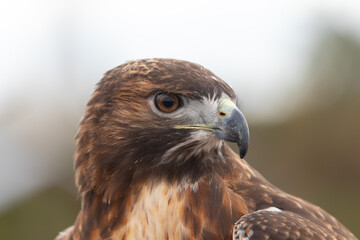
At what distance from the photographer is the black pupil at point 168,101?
3505 mm

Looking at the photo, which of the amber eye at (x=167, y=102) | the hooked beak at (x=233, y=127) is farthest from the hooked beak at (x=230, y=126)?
the amber eye at (x=167, y=102)

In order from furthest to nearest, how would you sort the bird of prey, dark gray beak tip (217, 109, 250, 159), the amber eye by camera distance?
the amber eye
the bird of prey
dark gray beak tip (217, 109, 250, 159)

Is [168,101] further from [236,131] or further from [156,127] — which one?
[236,131]

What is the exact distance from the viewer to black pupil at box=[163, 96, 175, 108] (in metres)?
3.51

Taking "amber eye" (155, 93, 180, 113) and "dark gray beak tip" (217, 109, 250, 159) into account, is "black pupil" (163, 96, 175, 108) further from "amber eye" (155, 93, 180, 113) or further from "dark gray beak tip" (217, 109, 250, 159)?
"dark gray beak tip" (217, 109, 250, 159)

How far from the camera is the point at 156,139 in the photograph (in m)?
3.55

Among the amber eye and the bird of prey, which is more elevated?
the amber eye

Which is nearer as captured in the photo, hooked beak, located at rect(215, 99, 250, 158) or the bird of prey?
hooked beak, located at rect(215, 99, 250, 158)

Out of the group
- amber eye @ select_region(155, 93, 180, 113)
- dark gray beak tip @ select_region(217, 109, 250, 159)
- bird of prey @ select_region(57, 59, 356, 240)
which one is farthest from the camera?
amber eye @ select_region(155, 93, 180, 113)

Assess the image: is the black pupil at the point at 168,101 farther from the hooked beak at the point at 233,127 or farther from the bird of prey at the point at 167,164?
the hooked beak at the point at 233,127

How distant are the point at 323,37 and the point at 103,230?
14.7m

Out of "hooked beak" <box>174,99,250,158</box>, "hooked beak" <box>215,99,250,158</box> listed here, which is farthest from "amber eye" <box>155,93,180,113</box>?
"hooked beak" <box>215,99,250,158</box>

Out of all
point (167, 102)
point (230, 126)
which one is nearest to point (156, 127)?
point (167, 102)

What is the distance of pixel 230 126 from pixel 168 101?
44cm
